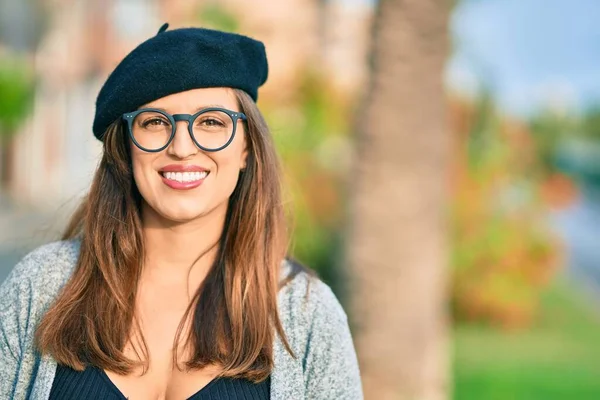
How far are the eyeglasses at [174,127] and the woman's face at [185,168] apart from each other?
18mm

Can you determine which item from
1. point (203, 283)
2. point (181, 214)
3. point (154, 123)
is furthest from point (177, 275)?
point (154, 123)

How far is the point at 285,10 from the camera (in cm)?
3878

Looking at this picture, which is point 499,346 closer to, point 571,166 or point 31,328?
point 31,328

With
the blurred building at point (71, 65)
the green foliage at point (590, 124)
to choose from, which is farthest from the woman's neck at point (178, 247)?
the green foliage at point (590, 124)

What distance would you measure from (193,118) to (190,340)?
647 millimetres

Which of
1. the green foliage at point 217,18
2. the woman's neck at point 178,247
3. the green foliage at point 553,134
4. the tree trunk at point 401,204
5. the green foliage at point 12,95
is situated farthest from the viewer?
the green foliage at point 553,134

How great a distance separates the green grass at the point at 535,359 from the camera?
765 centimetres

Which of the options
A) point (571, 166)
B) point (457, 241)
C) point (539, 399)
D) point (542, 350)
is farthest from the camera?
point (571, 166)

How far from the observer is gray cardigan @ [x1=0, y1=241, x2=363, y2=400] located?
7.55 feet

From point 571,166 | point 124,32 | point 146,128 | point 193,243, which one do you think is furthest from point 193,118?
point 571,166

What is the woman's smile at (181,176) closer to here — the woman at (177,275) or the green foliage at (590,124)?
the woman at (177,275)

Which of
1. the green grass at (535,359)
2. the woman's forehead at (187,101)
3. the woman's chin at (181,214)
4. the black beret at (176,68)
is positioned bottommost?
the green grass at (535,359)

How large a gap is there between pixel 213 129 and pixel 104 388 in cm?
78

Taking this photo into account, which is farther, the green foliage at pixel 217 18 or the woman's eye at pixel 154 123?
the green foliage at pixel 217 18
